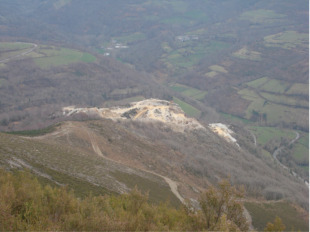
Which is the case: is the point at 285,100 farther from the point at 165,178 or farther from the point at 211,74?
the point at 165,178

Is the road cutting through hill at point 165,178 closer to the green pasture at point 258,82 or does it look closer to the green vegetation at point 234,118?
the green vegetation at point 234,118

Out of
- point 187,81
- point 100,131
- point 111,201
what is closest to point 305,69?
point 187,81

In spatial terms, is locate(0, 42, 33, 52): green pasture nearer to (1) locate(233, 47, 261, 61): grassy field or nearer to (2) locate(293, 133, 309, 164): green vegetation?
(1) locate(233, 47, 261, 61): grassy field

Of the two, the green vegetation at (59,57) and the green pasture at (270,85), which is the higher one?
the green vegetation at (59,57)

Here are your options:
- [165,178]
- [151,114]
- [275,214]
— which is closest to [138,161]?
[165,178]

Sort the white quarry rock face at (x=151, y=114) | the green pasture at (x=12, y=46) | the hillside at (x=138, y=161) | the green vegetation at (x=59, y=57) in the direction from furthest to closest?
the green pasture at (x=12, y=46), the green vegetation at (x=59, y=57), the white quarry rock face at (x=151, y=114), the hillside at (x=138, y=161)

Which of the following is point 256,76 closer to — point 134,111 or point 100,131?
point 134,111

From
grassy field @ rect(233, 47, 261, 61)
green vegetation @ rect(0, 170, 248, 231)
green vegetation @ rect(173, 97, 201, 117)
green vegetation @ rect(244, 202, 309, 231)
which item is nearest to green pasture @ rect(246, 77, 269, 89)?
grassy field @ rect(233, 47, 261, 61)

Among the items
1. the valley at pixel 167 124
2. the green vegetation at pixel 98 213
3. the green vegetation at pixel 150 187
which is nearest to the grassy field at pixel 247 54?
the valley at pixel 167 124
